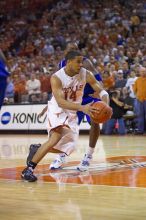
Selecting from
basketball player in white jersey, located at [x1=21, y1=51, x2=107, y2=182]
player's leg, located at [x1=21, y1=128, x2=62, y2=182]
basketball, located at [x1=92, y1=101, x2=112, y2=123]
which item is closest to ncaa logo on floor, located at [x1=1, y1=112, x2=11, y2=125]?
basketball player in white jersey, located at [x1=21, y1=51, x2=107, y2=182]

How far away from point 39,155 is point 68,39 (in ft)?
51.9

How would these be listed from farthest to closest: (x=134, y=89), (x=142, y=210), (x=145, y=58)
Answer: (x=145, y=58), (x=134, y=89), (x=142, y=210)

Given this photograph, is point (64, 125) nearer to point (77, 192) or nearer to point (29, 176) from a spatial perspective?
point (29, 176)

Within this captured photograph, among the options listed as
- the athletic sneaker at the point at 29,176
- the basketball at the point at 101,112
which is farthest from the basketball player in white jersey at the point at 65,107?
the basketball at the point at 101,112

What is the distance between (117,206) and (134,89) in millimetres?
11274

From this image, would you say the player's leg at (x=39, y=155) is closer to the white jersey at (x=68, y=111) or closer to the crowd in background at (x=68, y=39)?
the white jersey at (x=68, y=111)

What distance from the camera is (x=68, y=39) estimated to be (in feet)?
72.8

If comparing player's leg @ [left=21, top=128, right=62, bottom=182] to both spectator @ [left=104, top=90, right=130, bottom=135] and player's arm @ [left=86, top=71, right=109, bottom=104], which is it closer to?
player's arm @ [left=86, top=71, right=109, bottom=104]

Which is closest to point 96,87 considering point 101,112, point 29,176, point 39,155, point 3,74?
point 101,112

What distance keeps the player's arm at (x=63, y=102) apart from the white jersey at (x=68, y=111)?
0.38ft

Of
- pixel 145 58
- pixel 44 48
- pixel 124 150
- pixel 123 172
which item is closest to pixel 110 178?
pixel 123 172

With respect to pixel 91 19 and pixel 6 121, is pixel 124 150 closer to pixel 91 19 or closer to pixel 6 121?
pixel 6 121

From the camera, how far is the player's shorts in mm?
7000

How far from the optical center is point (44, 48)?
2234 centimetres
